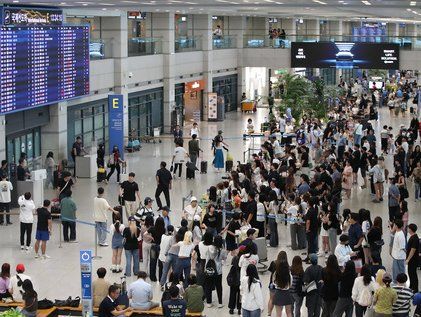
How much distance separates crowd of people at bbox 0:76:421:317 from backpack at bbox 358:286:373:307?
0.01 m

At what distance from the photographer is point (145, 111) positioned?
41.4 m

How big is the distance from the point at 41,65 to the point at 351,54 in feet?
67.0

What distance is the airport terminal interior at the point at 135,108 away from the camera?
20.5 m

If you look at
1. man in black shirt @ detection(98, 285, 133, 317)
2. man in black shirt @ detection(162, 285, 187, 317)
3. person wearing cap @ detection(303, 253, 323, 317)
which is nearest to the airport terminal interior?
person wearing cap @ detection(303, 253, 323, 317)

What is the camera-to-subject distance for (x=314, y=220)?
746 inches

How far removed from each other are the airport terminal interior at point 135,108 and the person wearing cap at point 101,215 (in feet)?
0.52

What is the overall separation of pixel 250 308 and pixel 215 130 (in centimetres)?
3082

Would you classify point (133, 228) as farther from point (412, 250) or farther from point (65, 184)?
point (65, 184)

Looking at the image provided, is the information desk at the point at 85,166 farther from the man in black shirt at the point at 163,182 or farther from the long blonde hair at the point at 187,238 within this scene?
the long blonde hair at the point at 187,238

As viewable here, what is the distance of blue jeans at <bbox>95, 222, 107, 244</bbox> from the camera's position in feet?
65.3

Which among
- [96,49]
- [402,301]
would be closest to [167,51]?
[96,49]

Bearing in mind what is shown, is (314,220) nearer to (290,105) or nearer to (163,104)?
(290,105)

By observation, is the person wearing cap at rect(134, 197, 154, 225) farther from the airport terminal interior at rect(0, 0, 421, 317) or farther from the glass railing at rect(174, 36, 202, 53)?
the glass railing at rect(174, 36, 202, 53)

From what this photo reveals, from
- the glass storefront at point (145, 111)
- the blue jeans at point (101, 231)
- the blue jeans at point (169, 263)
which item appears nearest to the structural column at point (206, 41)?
the glass storefront at point (145, 111)
